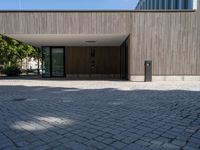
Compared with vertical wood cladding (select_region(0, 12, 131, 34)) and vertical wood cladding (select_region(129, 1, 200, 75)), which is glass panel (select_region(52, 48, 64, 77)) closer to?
vertical wood cladding (select_region(0, 12, 131, 34))

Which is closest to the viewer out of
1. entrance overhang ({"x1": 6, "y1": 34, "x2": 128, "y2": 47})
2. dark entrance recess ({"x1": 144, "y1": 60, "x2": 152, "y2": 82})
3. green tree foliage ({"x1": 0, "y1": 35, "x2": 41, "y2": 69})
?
dark entrance recess ({"x1": 144, "y1": 60, "x2": 152, "y2": 82})

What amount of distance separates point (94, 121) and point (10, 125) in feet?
5.78

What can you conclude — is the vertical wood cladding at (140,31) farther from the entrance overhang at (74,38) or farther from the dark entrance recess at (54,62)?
the dark entrance recess at (54,62)

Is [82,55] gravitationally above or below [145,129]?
above

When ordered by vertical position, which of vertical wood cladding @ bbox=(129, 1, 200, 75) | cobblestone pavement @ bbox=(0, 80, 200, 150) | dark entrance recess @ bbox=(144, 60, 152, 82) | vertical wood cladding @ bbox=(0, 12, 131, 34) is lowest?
cobblestone pavement @ bbox=(0, 80, 200, 150)

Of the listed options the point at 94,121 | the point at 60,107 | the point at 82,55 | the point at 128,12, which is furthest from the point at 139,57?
the point at 94,121

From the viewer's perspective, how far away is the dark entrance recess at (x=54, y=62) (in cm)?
2206

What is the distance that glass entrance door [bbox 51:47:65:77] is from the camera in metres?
22.1

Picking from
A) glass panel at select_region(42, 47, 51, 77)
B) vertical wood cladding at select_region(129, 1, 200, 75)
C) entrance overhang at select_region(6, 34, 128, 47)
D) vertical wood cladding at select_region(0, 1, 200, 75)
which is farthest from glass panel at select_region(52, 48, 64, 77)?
vertical wood cladding at select_region(129, 1, 200, 75)

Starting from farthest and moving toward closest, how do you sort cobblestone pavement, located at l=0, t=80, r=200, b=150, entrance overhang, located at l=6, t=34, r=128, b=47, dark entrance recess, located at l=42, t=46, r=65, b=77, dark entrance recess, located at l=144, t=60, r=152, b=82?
A: 1. dark entrance recess, located at l=42, t=46, r=65, b=77
2. entrance overhang, located at l=6, t=34, r=128, b=47
3. dark entrance recess, located at l=144, t=60, r=152, b=82
4. cobblestone pavement, located at l=0, t=80, r=200, b=150

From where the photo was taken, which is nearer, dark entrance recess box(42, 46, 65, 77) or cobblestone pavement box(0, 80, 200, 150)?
cobblestone pavement box(0, 80, 200, 150)

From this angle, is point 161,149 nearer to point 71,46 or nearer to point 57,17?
point 57,17

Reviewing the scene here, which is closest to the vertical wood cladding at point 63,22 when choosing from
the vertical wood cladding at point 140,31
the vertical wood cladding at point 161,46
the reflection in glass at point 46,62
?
the vertical wood cladding at point 140,31

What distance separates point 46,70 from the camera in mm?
22109
